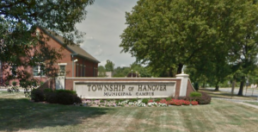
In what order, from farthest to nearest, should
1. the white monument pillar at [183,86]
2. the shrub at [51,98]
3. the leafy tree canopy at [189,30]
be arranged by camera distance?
the leafy tree canopy at [189,30], the white monument pillar at [183,86], the shrub at [51,98]

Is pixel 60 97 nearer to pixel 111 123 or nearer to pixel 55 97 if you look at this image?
pixel 55 97

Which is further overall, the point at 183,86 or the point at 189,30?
the point at 189,30

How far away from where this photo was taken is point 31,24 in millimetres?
8102

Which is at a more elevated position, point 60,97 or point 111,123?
point 60,97

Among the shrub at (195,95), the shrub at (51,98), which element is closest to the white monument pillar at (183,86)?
the shrub at (195,95)

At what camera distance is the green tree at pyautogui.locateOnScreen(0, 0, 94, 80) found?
640 cm

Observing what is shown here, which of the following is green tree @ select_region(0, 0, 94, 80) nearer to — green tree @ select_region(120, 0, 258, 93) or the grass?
the grass

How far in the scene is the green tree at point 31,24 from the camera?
6.40m

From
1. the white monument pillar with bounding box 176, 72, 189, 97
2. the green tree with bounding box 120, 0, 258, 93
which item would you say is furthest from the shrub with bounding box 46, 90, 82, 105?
the green tree with bounding box 120, 0, 258, 93

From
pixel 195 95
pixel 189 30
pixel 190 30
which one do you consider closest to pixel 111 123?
pixel 195 95

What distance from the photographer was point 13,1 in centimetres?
794

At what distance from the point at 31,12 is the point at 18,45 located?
9.13 feet

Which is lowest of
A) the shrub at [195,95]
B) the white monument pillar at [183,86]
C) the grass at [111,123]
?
the grass at [111,123]

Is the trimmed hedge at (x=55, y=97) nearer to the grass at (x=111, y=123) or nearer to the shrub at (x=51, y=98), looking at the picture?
the shrub at (x=51, y=98)
